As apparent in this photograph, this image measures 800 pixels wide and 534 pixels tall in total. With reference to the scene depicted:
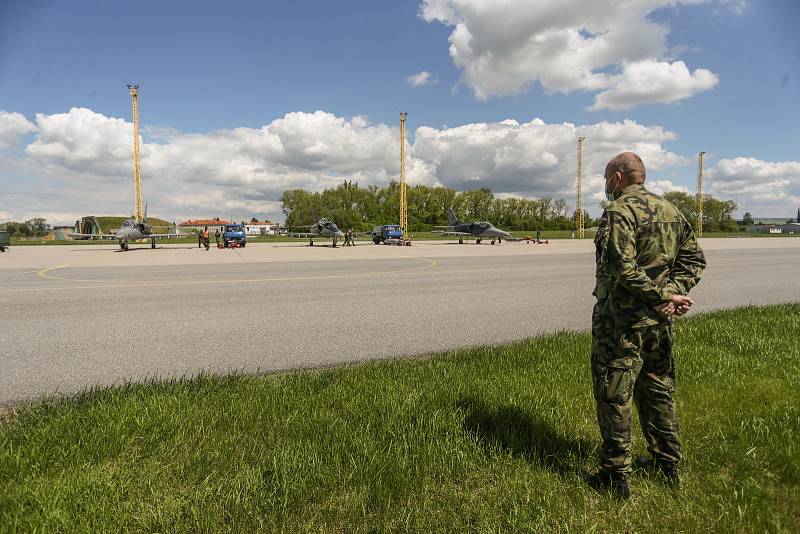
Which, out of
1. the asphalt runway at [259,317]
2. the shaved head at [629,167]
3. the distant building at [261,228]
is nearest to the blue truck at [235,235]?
the asphalt runway at [259,317]

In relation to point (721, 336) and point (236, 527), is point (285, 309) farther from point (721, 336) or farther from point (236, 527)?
point (721, 336)

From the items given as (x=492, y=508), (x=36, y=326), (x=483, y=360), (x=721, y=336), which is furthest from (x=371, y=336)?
(x=36, y=326)

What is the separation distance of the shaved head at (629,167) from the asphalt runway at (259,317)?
3.55 metres

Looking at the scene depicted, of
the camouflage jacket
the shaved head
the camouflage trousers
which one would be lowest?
the camouflage trousers

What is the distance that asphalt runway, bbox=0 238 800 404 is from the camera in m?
5.07

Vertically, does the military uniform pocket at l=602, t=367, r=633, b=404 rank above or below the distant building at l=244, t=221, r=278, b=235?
below

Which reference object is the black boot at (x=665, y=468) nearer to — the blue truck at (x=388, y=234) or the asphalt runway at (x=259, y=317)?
the asphalt runway at (x=259, y=317)

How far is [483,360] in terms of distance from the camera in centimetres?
469

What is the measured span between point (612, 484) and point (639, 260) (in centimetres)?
133

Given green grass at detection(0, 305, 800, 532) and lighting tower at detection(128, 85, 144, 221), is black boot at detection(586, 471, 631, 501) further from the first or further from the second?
lighting tower at detection(128, 85, 144, 221)

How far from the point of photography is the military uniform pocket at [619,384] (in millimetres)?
2406

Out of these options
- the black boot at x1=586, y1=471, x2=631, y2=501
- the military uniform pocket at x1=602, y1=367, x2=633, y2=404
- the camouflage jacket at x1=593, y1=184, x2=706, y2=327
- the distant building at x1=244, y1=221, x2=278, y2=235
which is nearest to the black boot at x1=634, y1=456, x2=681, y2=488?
the black boot at x1=586, y1=471, x2=631, y2=501

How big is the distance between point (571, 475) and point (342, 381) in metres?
2.21

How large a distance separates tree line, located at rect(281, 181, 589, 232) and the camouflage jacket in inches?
3804
